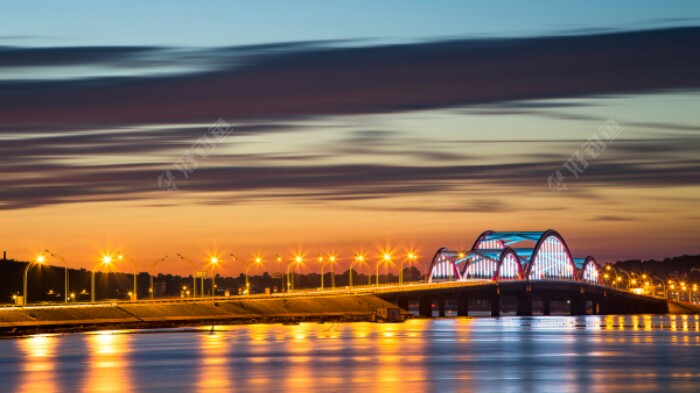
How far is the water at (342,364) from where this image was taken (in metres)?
76.2

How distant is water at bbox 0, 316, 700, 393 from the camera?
76.2 m

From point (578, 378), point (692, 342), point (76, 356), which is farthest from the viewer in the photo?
point (692, 342)

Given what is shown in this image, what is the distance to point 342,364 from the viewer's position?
9550 cm

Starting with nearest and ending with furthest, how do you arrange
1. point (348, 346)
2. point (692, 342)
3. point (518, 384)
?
1. point (518, 384)
2. point (348, 346)
3. point (692, 342)

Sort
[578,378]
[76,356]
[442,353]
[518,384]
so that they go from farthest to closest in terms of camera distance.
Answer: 1. [442,353]
2. [76,356]
3. [578,378]
4. [518,384]

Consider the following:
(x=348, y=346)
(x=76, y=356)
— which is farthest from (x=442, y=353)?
(x=76, y=356)

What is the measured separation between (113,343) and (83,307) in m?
56.3

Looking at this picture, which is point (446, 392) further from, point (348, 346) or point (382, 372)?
point (348, 346)

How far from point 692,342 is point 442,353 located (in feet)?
114

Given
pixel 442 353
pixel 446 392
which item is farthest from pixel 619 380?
pixel 442 353

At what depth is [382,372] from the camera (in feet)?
282

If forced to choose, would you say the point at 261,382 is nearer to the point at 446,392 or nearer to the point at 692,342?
the point at 446,392

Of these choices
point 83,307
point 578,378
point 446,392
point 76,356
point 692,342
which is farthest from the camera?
point 83,307

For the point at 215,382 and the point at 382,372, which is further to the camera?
the point at 382,372
